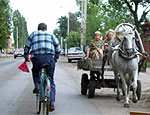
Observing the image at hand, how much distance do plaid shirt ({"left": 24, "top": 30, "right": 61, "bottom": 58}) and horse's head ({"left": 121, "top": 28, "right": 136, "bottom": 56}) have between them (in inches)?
→ 80.2

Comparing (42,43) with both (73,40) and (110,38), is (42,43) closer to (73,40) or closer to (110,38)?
(110,38)

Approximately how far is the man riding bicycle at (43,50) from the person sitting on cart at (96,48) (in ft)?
11.7

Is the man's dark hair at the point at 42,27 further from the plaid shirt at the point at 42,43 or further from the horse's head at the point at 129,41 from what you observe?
the horse's head at the point at 129,41

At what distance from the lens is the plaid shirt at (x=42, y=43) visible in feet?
25.8

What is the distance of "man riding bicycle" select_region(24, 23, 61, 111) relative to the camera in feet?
25.7

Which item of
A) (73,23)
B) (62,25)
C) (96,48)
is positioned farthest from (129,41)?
(62,25)

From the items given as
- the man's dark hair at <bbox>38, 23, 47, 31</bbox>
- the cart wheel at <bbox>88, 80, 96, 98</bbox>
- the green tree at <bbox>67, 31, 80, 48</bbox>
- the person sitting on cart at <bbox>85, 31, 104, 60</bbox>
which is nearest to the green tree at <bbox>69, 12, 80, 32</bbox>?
the green tree at <bbox>67, 31, 80, 48</bbox>

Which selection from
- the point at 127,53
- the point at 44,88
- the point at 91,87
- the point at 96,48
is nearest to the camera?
the point at 44,88

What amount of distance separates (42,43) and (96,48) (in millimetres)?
3900

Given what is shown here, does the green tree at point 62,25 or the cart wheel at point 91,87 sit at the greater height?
the green tree at point 62,25

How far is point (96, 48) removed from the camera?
38.1ft

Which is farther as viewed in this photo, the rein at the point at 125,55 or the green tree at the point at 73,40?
the green tree at the point at 73,40

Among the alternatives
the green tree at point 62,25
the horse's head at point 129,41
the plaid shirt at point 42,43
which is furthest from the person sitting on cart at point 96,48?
the green tree at point 62,25

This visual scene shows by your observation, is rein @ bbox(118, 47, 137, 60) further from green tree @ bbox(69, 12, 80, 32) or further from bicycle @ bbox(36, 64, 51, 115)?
green tree @ bbox(69, 12, 80, 32)
